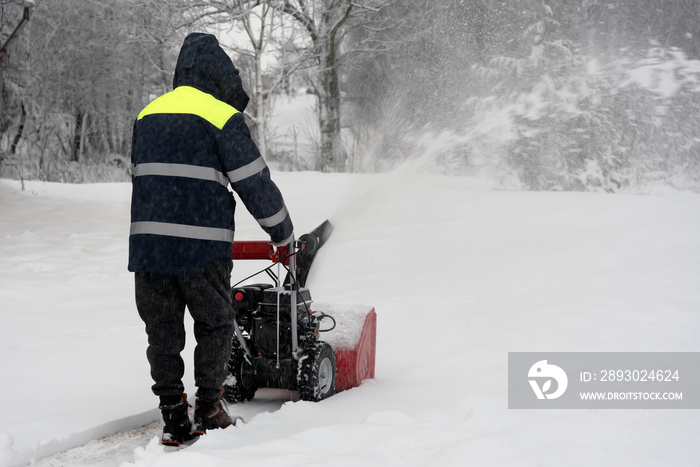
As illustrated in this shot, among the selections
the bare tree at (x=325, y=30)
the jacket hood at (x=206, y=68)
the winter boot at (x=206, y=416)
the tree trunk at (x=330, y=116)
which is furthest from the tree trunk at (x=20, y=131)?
the winter boot at (x=206, y=416)

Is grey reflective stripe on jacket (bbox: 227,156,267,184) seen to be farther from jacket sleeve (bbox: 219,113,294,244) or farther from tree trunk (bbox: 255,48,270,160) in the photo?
tree trunk (bbox: 255,48,270,160)

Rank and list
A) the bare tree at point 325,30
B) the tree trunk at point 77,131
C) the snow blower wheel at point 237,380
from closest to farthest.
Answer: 1. the snow blower wheel at point 237,380
2. the bare tree at point 325,30
3. the tree trunk at point 77,131

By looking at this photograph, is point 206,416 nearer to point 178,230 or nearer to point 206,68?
point 178,230

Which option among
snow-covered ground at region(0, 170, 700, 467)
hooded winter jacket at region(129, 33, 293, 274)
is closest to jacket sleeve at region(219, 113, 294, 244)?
hooded winter jacket at region(129, 33, 293, 274)

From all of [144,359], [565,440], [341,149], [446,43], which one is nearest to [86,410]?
[144,359]

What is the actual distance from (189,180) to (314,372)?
3.89 feet

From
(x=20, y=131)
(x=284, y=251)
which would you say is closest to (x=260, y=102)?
(x=20, y=131)

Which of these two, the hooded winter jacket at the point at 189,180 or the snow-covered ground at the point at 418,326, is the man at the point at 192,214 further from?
the snow-covered ground at the point at 418,326

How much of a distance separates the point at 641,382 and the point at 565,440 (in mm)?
1136

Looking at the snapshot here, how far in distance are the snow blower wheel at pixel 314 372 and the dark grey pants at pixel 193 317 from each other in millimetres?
510

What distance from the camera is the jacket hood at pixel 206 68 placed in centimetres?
280

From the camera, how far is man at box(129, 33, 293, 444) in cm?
265

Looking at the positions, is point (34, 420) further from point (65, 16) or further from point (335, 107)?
point (65, 16)

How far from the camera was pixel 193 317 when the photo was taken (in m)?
2.73
